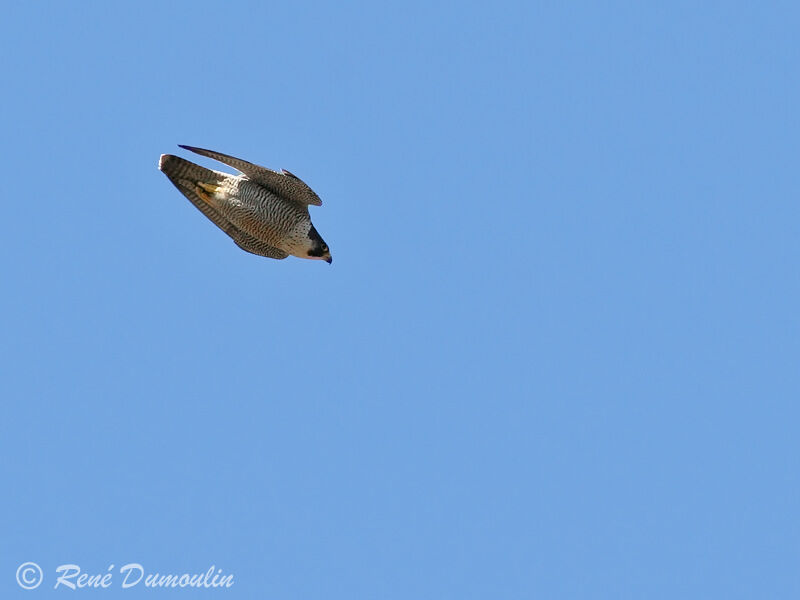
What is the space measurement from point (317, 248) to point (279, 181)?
170cm

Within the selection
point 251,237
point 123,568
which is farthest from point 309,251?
point 123,568

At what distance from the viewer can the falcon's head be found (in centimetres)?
2345

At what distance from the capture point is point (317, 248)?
23.6 meters

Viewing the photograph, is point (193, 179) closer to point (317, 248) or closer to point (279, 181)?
point (279, 181)

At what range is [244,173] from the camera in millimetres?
22578

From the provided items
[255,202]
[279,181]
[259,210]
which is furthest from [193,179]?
[279,181]

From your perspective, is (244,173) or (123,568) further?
(123,568)

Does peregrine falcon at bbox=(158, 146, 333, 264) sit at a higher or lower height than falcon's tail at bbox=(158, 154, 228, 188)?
lower

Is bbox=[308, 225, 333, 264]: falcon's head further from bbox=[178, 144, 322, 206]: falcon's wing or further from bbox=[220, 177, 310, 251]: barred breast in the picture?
bbox=[178, 144, 322, 206]: falcon's wing

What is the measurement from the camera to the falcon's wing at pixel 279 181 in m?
21.6

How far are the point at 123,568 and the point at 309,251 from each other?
669cm

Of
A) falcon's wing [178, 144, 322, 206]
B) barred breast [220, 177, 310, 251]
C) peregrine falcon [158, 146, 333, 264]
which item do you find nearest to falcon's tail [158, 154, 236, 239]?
peregrine falcon [158, 146, 333, 264]

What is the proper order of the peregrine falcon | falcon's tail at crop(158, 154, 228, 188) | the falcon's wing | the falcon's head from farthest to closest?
the falcon's head, falcon's tail at crop(158, 154, 228, 188), the peregrine falcon, the falcon's wing

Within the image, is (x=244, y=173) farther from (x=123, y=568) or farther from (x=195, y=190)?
(x=123, y=568)
